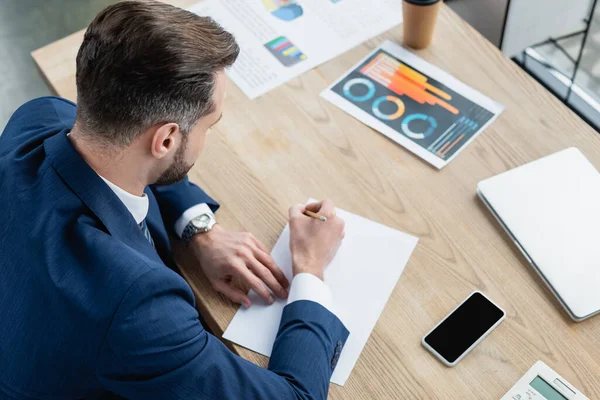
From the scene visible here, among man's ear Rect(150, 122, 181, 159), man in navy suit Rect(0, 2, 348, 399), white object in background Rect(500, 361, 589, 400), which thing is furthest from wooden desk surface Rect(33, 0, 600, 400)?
man's ear Rect(150, 122, 181, 159)

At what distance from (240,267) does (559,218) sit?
557 mm

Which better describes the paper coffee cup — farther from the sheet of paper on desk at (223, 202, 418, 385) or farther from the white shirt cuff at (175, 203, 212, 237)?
the white shirt cuff at (175, 203, 212, 237)

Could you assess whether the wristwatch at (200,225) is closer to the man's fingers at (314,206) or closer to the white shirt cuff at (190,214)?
the white shirt cuff at (190,214)

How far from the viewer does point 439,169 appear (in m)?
1.27

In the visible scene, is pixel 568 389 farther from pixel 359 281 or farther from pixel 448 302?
pixel 359 281

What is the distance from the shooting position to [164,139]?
102cm

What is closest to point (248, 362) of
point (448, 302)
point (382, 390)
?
point (382, 390)

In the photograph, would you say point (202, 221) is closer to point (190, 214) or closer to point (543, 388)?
point (190, 214)

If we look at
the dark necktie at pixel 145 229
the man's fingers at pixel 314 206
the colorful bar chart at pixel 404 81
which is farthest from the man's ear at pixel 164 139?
the colorful bar chart at pixel 404 81

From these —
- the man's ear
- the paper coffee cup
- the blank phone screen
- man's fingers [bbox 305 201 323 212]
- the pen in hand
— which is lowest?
the blank phone screen

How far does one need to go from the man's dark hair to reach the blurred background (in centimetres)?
99

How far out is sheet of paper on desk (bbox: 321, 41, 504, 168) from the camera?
131cm

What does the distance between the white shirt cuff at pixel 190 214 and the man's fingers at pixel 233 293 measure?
14cm

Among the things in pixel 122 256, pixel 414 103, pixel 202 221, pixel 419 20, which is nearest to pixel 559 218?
pixel 414 103
